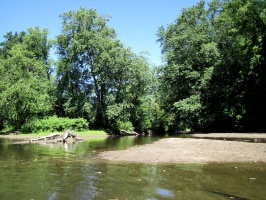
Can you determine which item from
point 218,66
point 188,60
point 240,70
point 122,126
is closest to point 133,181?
point 218,66

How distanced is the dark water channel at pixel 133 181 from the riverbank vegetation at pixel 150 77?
31.6 meters

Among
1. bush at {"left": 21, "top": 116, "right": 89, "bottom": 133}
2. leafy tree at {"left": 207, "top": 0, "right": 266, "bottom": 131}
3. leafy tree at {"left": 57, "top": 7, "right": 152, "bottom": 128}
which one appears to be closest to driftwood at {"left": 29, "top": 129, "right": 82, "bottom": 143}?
bush at {"left": 21, "top": 116, "right": 89, "bottom": 133}

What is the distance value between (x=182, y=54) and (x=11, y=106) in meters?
31.4

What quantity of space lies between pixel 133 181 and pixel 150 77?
4488cm

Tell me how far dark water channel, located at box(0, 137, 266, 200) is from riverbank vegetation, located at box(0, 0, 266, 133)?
3159cm

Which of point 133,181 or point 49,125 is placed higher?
point 49,125

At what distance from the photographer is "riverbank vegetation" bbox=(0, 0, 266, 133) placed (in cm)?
4156

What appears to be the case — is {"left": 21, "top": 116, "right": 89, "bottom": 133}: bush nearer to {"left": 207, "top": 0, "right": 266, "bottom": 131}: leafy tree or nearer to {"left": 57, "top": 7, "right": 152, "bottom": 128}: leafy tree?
{"left": 57, "top": 7, "right": 152, "bottom": 128}: leafy tree

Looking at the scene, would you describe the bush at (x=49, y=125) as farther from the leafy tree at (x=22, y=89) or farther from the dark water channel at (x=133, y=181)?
the dark water channel at (x=133, y=181)

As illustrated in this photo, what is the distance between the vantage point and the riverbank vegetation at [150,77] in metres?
41.6

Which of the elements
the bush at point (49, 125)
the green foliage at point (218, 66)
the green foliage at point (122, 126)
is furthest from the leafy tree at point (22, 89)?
the green foliage at point (218, 66)

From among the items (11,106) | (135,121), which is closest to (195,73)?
(135,121)

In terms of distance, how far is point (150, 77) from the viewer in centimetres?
5438

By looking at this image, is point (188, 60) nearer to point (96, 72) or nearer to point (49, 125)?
point (96, 72)
